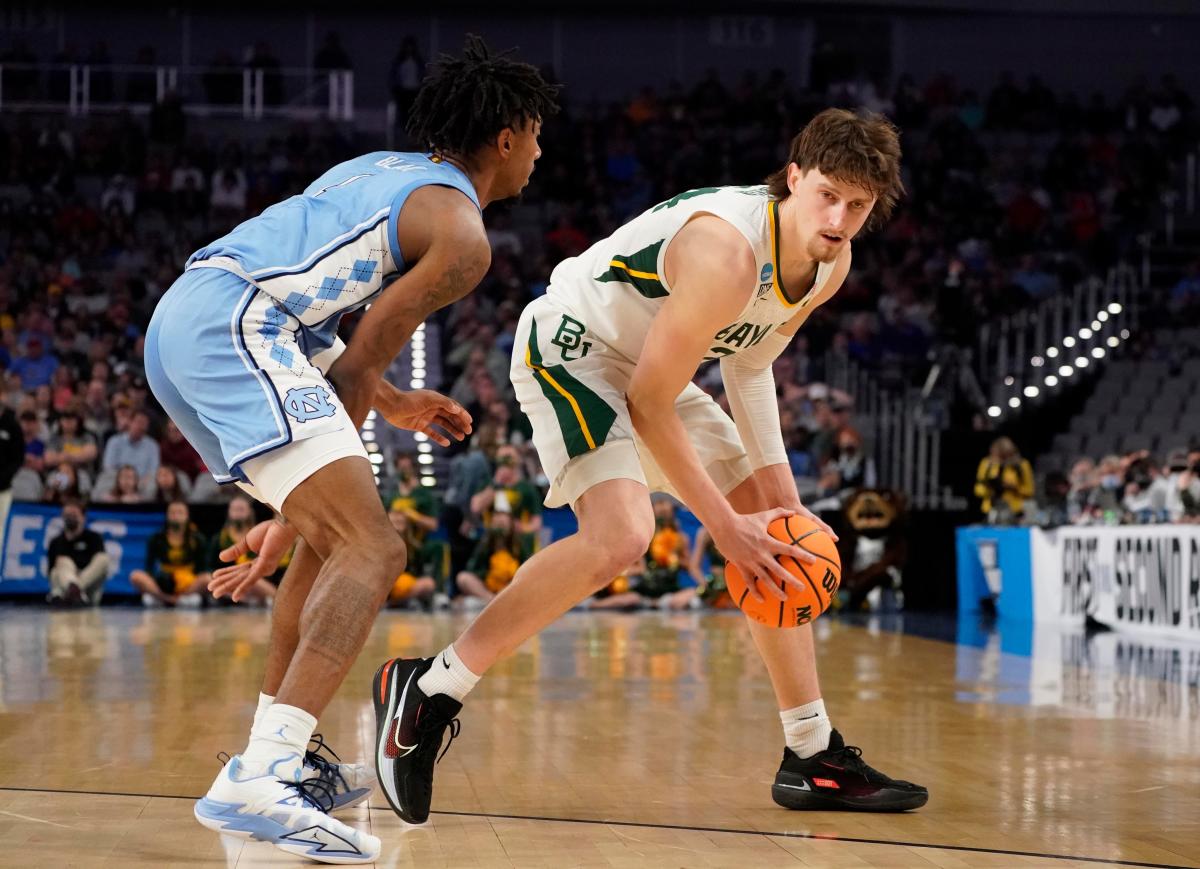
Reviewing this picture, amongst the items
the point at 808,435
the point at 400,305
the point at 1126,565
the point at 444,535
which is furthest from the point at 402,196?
the point at 808,435

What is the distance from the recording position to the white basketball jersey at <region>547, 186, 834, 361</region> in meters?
A: 3.81

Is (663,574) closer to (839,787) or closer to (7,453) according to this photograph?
(7,453)

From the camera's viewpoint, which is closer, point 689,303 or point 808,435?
point 689,303

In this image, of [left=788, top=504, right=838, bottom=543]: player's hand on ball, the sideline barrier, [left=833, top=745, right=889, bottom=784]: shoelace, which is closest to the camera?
[left=788, top=504, right=838, bottom=543]: player's hand on ball

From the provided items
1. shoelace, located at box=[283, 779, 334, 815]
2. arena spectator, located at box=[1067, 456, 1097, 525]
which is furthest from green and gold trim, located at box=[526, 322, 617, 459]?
arena spectator, located at box=[1067, 456, 1097, 525]

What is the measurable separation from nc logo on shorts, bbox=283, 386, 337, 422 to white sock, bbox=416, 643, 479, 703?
0.74 metres

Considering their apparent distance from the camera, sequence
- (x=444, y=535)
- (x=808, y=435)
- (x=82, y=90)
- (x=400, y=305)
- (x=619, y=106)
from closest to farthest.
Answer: (x=400, y=305) → (x=444, y=535) → (x=808, y=435) → (x=82, y=90) → (x=619, y=106)

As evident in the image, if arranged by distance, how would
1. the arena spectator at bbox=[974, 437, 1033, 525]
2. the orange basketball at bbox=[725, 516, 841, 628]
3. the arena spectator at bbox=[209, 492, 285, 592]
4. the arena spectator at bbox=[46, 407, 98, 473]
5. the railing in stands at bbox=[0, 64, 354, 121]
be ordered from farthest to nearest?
the railing in stands at bbox=[0, 64, 354, 121] → the arena spectator at bbox=[974, 437, 1033, 525] → the arena spectator at bbox=[46, 407, 98, 473] → the arena spectator at bbox=[209, 492, 285, 592] → the orange basketball at bbox=[725, 516, 841, 628]

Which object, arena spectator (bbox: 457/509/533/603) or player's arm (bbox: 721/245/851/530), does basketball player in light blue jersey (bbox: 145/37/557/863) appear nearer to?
player's arm (bbox: 721/245/851/530)

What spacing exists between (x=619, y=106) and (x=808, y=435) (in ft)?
31.8

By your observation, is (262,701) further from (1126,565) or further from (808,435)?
(808,435)

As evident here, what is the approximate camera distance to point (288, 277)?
11.5ft

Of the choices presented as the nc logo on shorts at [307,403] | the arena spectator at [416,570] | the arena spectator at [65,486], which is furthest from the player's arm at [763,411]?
the arena spectator at [65,486]

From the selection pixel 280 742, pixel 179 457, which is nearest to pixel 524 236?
pixel 179 457
